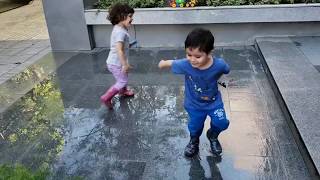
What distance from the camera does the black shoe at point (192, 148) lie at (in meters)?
3.42

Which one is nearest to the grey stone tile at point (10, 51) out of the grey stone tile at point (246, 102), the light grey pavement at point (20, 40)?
the light grey pavement at point (20, 40)

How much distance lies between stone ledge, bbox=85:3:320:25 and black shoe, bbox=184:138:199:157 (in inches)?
138

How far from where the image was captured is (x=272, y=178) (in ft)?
10.0

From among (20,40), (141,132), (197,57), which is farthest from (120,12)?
(20,40)

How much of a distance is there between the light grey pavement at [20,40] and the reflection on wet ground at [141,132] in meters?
1.24

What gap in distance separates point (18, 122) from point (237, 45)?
4132 millimetres

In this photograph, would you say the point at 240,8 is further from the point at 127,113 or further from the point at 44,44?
the point at 44,44

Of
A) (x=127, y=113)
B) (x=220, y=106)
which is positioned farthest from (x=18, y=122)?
(x=220, y=106)

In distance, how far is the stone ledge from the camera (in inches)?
243

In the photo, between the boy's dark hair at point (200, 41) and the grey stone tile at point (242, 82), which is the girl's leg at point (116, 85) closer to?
the grey stone tile at point (242, 82)

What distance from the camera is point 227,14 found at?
20.8ft

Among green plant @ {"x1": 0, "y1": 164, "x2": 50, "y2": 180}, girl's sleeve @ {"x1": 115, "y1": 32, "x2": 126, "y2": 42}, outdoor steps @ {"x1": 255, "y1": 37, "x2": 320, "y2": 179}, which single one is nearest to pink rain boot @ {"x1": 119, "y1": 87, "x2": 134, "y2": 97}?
girl's sleeve @ {"x1": 115, "y1": 32, "x2": 126, "y2": 42}

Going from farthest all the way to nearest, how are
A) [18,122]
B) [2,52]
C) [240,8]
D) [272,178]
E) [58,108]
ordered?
[2,52] < [240,8] < [58,108] < [18,122] < [272,178]

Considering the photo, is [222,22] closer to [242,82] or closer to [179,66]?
[242,82]
